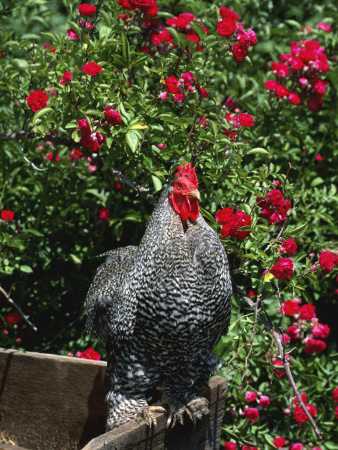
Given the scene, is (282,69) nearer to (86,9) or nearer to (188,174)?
(86,9)

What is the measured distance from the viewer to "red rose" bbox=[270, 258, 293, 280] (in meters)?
2.90

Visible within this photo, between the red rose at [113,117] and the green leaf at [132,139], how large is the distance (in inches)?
3.1

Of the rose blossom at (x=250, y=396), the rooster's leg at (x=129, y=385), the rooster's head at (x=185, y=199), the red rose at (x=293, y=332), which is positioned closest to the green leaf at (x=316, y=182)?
the red rose at (x=293, y=332)

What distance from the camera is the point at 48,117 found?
3.25 metres


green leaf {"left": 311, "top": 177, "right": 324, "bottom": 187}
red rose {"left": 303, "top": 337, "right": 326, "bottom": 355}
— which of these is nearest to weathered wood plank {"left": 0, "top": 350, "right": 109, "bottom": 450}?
red rose {"left": 303, "top": 337, "right": 326, "bottom": 355}

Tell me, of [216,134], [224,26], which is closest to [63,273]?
[216,134]

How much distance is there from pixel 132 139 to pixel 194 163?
0.43m

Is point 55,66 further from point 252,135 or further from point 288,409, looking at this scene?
point 288,409

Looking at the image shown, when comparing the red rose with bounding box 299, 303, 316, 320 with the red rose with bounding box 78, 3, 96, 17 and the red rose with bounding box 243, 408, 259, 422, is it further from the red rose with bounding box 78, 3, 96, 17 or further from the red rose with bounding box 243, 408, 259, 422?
the red rose with bounding box 78, 3, 96, 17

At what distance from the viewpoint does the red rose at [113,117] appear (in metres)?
3.05

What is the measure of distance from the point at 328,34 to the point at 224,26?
1657 millimetres

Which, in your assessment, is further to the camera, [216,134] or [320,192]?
[320,192]

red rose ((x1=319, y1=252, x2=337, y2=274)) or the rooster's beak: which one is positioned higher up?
the rooster's beak

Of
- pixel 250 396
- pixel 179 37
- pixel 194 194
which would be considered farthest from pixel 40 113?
pixel 250 396
